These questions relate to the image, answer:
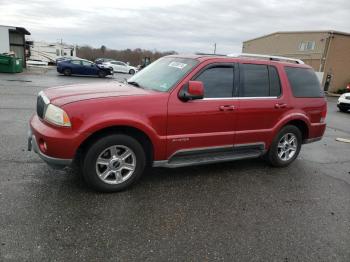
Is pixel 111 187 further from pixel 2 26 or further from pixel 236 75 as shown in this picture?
pixel 2 26

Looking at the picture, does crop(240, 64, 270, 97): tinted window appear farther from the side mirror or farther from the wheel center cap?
the wheel center cap

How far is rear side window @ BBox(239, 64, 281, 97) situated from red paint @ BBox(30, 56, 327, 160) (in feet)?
0.35

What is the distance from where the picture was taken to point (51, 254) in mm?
2709

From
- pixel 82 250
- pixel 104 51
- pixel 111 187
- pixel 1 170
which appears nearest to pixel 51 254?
pixel 82 250

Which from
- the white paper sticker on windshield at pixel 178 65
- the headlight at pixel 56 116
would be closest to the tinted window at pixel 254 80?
the white paper sticker on windshield at pixel 178 65

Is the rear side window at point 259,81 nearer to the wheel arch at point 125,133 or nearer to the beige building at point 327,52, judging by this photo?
the wheel arch at point 125,133

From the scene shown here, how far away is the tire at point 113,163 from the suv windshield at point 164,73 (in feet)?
3.01

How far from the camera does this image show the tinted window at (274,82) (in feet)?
16.5

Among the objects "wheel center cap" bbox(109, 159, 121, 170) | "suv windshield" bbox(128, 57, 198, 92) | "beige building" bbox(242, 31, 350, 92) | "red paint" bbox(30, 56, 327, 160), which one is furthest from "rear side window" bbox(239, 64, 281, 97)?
"beige building" bbox(242, 31, 350, 92)

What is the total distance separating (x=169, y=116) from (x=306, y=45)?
102ft

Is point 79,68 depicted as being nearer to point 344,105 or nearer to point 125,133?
point 344,105

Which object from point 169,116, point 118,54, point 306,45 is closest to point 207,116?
point 169,116

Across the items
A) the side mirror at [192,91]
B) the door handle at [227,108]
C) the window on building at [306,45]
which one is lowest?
the door handle at [227,108]

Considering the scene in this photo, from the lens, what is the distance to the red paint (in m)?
3.56
